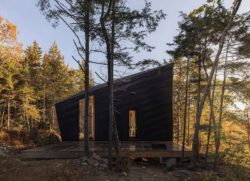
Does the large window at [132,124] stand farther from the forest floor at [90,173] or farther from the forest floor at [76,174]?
the forest floor at [76,174]

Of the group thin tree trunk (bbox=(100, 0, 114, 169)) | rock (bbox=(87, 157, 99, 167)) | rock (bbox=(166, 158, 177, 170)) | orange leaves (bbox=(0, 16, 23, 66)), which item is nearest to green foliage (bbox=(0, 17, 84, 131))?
orange leaves (bbox=(0, 16, 23, 66))

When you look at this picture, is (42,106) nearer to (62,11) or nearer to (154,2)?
(62,11)

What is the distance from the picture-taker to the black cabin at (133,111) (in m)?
10.8

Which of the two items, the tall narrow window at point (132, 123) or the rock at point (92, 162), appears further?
the tall narrow window at point (132, 123)

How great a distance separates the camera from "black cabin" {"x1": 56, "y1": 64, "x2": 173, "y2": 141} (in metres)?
10.8

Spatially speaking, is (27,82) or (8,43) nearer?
(8,43)

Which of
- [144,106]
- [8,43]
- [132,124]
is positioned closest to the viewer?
[132,124]

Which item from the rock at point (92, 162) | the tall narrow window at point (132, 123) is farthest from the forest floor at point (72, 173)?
the tall narrow window at point (132, 123)

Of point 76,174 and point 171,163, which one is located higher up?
point 76,174

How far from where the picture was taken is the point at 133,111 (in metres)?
11.2

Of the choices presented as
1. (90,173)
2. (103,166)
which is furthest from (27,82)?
(90,173)

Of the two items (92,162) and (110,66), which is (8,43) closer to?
(110,66)

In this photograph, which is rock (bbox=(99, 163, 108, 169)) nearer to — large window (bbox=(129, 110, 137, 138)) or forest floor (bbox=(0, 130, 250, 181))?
forest floor (bbox=(0, 130, 250, 181))

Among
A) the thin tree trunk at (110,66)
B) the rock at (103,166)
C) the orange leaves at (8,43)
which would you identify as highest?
the orange leaves at (8,43)
